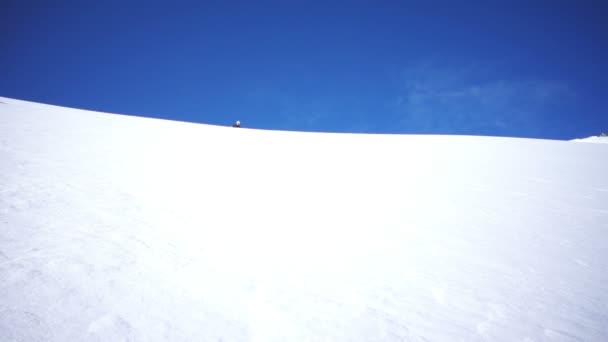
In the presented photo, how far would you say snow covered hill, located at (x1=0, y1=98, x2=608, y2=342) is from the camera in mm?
1484

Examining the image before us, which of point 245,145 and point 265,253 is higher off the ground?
point 245,145

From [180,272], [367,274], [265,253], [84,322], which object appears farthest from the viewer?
[265,253]

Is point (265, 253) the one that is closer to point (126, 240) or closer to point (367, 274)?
point (367, 274)

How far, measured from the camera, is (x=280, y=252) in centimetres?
222

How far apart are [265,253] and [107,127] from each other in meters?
6.79

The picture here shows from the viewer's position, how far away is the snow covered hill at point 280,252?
148cm

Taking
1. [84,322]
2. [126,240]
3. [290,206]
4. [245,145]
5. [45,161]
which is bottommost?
[84,322]

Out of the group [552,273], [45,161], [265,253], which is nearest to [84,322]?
[265,253]

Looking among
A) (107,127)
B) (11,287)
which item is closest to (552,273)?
(11,287)

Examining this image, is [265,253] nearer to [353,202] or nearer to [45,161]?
[353,202]

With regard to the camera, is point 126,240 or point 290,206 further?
point 290,206

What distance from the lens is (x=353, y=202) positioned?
3553 mm

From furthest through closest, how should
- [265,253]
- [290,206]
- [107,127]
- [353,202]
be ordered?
1. [107,127]
2. [353,202]
3. [290,206]
4. [265,253]

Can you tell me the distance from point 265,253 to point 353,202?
67.1 inches
